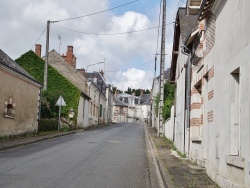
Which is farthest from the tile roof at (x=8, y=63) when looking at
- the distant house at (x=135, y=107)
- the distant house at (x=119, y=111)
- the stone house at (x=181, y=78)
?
the distant house at (x=135, y=107)

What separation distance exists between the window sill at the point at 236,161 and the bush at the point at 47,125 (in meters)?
21.9

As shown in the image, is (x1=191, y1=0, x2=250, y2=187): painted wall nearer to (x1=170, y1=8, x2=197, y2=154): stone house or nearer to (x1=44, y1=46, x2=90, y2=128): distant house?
(x1=170, y1=8, x2=197, y2=154): stone house

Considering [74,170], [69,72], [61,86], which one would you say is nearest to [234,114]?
[74,170]

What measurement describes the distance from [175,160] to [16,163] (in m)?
5.19

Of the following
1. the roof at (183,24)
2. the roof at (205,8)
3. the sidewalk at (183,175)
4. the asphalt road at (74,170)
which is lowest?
the asphalt road at (74,170)

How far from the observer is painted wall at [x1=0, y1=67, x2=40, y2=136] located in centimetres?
2052

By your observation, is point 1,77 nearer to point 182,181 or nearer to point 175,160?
point 175,160

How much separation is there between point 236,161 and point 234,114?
108cm

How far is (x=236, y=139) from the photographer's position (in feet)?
23.9

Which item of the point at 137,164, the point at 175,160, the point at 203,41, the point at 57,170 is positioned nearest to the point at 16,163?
the point at 57,170

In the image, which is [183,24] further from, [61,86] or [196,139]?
[61,86]

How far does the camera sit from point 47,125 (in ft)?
97.5

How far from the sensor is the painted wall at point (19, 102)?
2052 centimetres

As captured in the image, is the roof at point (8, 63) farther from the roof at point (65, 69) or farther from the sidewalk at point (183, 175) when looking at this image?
the roof at point (65, 69)
